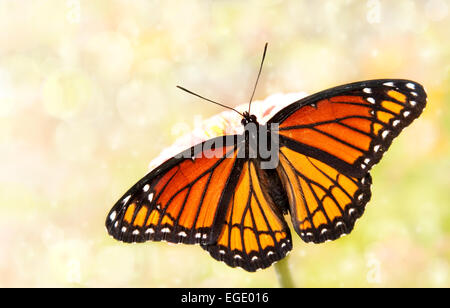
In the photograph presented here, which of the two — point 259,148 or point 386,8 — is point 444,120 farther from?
point 259,148

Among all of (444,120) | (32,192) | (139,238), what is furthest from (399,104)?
(32,192)

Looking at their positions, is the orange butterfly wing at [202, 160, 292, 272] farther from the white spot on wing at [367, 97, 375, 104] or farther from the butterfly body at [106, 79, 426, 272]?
the white spot on wing at [367, 97, 375, 104]

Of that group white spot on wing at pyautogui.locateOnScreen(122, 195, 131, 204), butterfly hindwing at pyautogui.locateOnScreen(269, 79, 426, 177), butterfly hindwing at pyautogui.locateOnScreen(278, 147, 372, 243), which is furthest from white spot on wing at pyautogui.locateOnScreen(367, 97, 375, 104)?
white spot on wing at pyautogui.locateOnScreen(122, 195, 131, 204)

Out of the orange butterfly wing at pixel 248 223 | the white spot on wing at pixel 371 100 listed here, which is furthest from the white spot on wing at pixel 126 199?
the white spot on wing at pixel 371 100

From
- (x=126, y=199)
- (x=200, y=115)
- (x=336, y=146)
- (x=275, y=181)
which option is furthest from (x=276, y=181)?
(x=200, y=115)

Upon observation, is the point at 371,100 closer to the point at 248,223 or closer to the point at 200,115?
the point at 248,223
